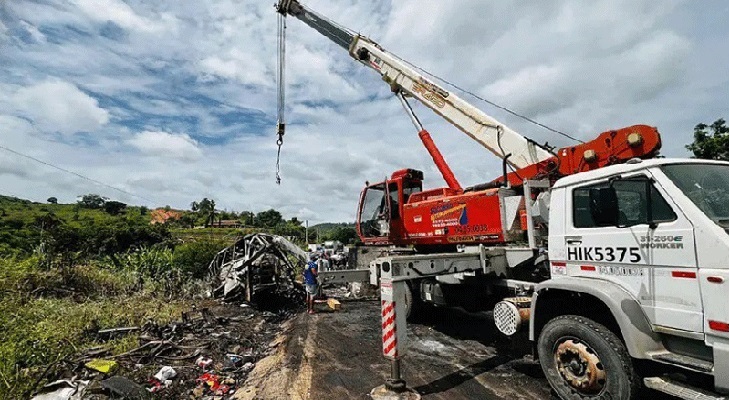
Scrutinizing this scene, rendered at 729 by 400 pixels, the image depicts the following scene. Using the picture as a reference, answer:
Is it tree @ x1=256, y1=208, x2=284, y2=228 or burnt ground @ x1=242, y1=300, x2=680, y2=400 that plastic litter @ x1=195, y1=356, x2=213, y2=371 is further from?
tree @ x1=256, y1=208, x2=284, y2=228

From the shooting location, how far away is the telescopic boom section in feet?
22.8

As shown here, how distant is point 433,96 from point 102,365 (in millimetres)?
7574

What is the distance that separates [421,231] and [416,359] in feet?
9.14

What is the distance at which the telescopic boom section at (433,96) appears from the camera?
6.96m

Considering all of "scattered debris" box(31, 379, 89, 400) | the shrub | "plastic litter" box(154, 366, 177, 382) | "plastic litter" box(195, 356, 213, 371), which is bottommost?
"plastic litter" box(195, 356, 213, 371)

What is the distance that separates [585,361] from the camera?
382 centimetres

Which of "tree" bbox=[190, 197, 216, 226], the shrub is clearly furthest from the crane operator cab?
"tree" bbox=[190, 197, 216, 226]

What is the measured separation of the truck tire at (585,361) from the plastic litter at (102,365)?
18.5ft

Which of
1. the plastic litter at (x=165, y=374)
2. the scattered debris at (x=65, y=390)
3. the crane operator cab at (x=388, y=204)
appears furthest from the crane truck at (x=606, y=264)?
the scattered debris at (x=65, y=390)

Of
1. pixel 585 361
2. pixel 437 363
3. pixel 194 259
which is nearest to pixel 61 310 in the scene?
pixel 194 259

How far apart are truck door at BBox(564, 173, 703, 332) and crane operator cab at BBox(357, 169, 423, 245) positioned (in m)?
4.68

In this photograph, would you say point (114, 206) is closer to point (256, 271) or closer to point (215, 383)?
point (256, 271)

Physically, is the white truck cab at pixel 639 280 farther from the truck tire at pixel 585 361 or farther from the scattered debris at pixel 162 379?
the scattered debris at pixel 162 379

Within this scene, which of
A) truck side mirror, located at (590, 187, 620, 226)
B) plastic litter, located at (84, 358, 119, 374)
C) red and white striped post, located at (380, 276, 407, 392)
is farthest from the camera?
plastic litter, located at (84, 358, 119, 374)
